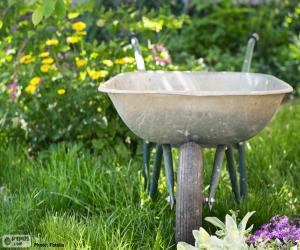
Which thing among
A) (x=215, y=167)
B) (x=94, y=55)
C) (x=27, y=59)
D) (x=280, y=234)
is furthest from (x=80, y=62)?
(x=280, y=234)

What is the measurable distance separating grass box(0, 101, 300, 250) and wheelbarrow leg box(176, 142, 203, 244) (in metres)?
0.10

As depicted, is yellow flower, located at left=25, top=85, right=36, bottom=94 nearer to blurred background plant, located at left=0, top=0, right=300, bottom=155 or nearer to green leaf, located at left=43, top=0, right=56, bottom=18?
blurred background plant, located at left=0, top=0, right=300, bottom=155

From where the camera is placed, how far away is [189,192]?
2217mm

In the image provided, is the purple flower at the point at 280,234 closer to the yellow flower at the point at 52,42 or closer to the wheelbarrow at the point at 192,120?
the wheelbarrow at the point at 192,120

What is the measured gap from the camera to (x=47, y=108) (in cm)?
346

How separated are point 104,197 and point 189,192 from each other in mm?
603

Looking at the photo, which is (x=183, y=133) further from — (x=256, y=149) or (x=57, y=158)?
(x=256, y=149)

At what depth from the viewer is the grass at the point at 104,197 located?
2361mm

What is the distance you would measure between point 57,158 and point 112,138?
435mm

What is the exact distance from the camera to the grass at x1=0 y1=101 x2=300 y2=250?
236 centimetres

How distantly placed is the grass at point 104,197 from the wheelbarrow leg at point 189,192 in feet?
0.34

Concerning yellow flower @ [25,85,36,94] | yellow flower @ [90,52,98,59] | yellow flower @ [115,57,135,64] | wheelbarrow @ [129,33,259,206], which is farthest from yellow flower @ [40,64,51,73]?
wheelbarrow @ [129,33,259,206]

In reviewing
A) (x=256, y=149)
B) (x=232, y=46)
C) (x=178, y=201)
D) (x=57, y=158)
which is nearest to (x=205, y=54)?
(x=232, y=46)

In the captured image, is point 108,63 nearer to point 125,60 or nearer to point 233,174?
point 125,60
